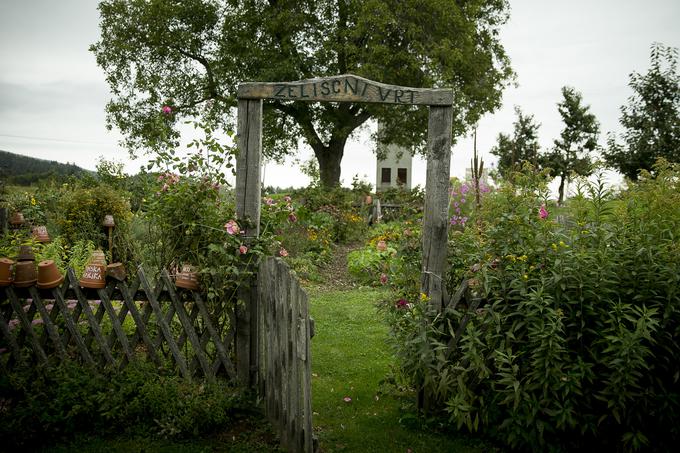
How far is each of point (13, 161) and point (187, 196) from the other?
39.3ft

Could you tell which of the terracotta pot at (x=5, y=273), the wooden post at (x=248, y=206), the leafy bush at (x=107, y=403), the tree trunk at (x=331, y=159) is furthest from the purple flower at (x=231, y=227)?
the tree trunk at (x=331, y=159)

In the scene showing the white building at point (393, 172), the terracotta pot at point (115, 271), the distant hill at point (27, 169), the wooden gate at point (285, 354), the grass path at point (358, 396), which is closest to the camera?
the wooden gate at point (285, 354)

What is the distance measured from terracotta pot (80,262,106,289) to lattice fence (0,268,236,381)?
68 mm

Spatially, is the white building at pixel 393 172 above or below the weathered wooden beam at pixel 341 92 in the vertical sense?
above

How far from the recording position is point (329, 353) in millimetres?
6164

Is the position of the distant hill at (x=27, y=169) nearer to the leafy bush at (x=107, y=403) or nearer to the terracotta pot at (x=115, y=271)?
the terracotta pot at (x=115, y=271)

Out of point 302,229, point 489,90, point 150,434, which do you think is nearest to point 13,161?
point 302,229

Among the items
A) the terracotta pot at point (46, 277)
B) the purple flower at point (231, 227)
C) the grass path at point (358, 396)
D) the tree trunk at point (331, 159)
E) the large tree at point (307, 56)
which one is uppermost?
the large tree at point (307, 56)

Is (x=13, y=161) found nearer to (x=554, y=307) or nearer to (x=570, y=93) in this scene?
(x=554, y=307)

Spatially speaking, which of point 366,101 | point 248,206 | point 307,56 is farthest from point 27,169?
point 366,101

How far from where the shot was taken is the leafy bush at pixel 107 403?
3.95m

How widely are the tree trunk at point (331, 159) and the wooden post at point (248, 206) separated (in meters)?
16.3

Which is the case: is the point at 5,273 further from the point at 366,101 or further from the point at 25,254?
the point at 366,101

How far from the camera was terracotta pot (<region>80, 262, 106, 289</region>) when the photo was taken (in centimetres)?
433
